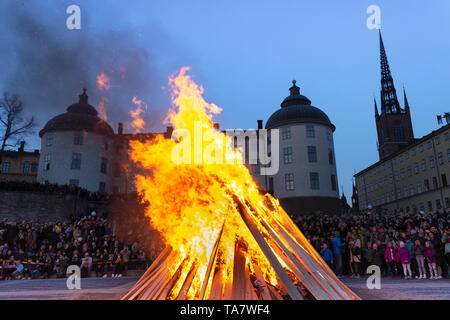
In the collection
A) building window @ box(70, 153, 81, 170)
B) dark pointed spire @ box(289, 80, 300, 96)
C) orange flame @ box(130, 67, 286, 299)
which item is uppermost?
dark pointed spire @ box(289, 80, 300, 96)

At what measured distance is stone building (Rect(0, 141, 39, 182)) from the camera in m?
58.7

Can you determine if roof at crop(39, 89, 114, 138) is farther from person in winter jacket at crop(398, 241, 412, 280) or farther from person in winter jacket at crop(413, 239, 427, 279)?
person in winter jacket at crop(413, 239, 427, 279)

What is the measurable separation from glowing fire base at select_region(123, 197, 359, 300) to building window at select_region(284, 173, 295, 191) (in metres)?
30.7

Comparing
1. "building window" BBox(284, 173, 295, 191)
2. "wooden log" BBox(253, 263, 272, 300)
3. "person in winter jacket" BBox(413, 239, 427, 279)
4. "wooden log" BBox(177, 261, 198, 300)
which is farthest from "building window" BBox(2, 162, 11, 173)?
"person in winter jacket" BBox(413, 239, 427, 279)

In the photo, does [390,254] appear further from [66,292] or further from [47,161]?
[47,161]

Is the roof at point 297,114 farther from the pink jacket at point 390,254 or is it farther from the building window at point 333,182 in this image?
the pink jacket at point 390,254

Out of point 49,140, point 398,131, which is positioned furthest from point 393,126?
point 49,140

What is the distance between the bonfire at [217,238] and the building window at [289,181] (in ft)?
98.6

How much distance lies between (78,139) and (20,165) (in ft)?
91.7

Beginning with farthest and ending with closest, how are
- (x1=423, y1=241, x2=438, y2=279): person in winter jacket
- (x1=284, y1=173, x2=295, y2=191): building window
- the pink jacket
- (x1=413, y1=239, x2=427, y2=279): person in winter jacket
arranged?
(x1=284, y1=173, x2=295, y2=191): building window < the pink jacket < (x1=413, y1=239, x2=427, y2=279): person in winter jacket < (x1=423, y1=241, x2=438, y2=279): person in winter jacket

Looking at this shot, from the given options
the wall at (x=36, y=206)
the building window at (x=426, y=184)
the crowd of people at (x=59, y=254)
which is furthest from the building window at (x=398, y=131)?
the crowd of people at (x=59, y=254)

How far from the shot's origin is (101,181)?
42.8 metres

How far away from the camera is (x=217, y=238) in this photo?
8.11 meters
